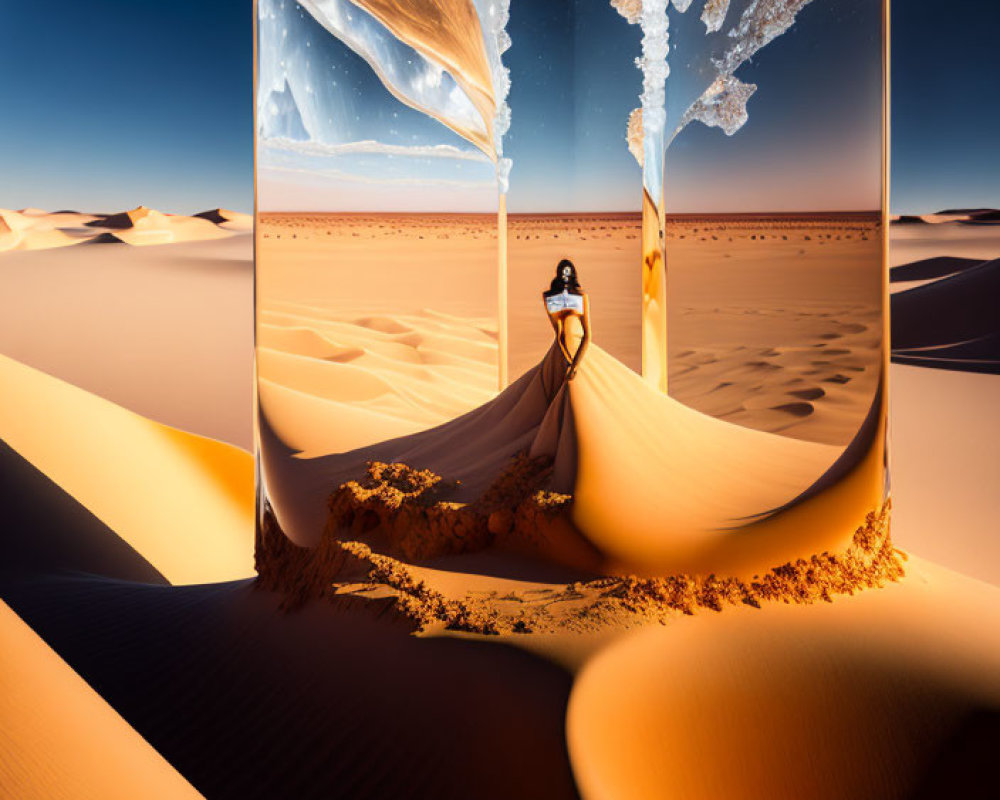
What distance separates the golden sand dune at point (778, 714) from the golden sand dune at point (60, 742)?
4.32ft

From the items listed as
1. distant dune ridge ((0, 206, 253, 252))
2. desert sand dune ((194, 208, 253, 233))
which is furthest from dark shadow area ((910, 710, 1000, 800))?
desert sand dune ((194, 208, 253, 233))

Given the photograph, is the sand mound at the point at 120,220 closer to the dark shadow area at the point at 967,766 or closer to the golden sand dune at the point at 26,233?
the golden sand dune at the point at 26,233

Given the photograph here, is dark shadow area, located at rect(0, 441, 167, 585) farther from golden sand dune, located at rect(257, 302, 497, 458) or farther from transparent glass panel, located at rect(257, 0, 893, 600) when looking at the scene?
golden sand dune, located at rect(257, 302, 497, 458)

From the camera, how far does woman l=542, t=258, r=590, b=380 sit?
390 centimetres

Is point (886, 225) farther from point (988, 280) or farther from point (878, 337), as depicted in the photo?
point (988, 280)

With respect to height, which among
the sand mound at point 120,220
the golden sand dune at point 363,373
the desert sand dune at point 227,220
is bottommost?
the golden sand dune at point 363,373

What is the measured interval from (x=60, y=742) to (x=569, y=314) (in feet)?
8.20

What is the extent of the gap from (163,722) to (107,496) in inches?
156

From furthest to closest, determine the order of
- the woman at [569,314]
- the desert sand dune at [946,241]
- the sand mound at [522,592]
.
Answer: the desert sand dune at [946,241], the woman at [569,314], the sand mound at [522,592]

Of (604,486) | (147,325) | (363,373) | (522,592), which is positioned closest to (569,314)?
(604,486)

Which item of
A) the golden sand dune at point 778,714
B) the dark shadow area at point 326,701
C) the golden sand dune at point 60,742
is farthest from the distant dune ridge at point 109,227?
the golden sand dune at point 778,714

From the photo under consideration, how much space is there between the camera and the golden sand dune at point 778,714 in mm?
2914

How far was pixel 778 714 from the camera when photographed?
10.1ft

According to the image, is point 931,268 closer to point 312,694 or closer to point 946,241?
point 946,241
